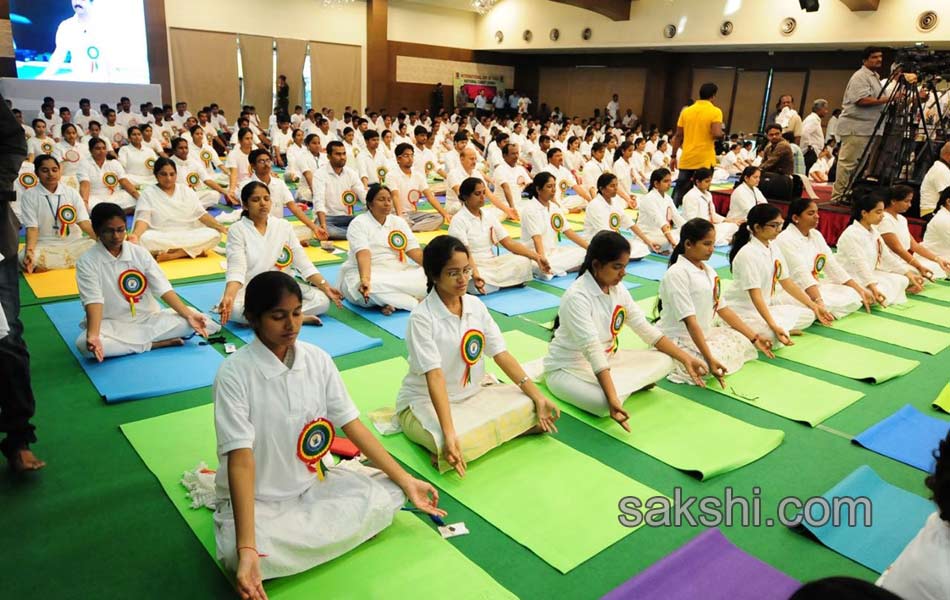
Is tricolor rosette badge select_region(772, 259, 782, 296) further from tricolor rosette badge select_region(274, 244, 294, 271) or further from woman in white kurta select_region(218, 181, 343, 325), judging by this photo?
tricolor rosette badge select_region(274, 244, 294, 271)

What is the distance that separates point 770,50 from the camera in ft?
51.5

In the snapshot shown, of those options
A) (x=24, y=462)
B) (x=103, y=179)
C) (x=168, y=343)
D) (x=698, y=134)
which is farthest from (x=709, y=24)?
(x=24, y=462)

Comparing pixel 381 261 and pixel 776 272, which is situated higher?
pixel 776 272

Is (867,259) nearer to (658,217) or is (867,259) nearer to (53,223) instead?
(658,217)

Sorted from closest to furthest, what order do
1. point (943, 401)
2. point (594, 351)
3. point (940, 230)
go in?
point (594, 351)
point (943, 401)
point (940, 230)

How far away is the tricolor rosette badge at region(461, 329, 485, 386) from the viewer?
2.81 m

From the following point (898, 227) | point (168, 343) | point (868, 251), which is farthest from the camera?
point (898, 227)

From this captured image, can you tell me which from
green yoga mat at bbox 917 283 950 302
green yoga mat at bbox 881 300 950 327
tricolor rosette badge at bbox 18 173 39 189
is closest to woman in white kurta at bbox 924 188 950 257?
green yoga mat at bbox 917 283 950 302

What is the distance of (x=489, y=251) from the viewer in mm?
5418

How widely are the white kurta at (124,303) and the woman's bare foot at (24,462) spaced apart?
114cm

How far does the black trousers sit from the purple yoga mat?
2269 mm

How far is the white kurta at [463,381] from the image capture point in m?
2.69

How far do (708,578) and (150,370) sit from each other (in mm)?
3003

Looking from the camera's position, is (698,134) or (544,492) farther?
(698,134)
